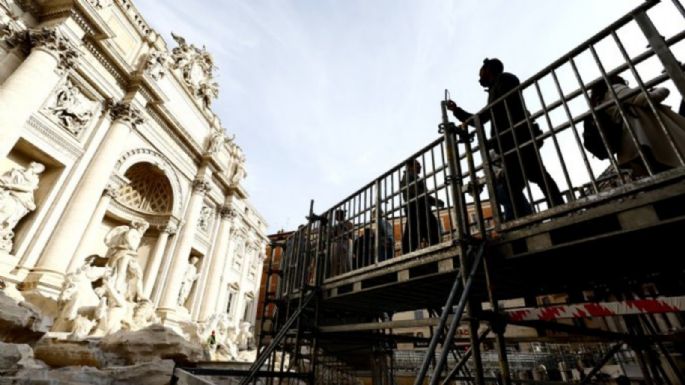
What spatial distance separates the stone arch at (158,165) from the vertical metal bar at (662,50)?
Answer: 1564 cm

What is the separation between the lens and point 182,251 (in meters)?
15.7

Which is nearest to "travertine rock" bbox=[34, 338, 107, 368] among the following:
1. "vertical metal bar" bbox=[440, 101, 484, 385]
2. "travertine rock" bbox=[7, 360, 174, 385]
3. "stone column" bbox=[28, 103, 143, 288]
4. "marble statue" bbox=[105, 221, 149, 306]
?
"travertine rock" bbox=[7, 360, 174, 385]

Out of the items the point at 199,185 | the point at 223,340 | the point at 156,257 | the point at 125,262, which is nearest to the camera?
the point at 125,262

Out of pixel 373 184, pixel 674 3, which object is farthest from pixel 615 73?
pixel 373 184

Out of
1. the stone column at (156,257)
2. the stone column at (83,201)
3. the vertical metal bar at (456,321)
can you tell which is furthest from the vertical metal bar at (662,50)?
the stone column at (156,257)

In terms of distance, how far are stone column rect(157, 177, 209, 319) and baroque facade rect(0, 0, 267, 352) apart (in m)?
0.06

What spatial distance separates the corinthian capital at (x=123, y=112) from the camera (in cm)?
1254

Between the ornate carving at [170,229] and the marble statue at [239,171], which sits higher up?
the marble statue at [239,171]

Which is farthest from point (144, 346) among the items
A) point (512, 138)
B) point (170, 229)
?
point (512, 138)

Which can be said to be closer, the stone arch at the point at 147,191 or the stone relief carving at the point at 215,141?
the stone arch at the point at 147,191

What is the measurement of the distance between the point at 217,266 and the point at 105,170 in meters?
9.09

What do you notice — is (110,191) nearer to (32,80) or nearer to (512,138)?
(32,80)

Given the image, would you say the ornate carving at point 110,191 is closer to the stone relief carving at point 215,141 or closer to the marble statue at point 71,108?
the marble statue at point 71,108

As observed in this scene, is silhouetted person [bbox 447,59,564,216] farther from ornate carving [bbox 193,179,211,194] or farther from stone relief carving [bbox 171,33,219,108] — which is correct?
stone relief carving [bbox 171,33,219,108]
